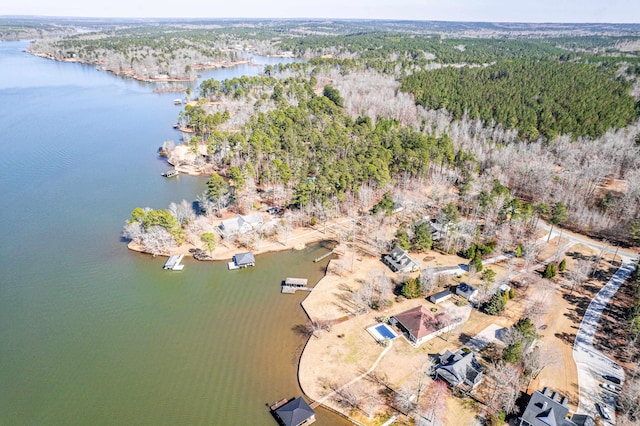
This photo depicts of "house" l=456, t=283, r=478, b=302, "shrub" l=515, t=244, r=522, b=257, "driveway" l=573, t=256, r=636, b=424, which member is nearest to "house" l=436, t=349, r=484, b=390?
"driveway" l=573, t=256, r=636, b=424

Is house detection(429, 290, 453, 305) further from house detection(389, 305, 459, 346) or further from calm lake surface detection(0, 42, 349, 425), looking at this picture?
calm lake surface detection(0, 42, 349, 425)

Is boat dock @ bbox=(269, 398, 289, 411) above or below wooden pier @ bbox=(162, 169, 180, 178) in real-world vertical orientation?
below

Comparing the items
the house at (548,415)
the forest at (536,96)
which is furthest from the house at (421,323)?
the forest at (536,96)

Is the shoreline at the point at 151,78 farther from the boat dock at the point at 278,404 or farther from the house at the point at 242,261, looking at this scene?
the boat dock at the point at 278,404

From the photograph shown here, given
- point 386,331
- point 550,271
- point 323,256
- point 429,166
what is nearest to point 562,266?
point 550,271

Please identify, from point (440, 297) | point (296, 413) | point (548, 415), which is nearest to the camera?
point (548, 415)

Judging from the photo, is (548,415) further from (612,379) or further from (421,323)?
(421,323)
